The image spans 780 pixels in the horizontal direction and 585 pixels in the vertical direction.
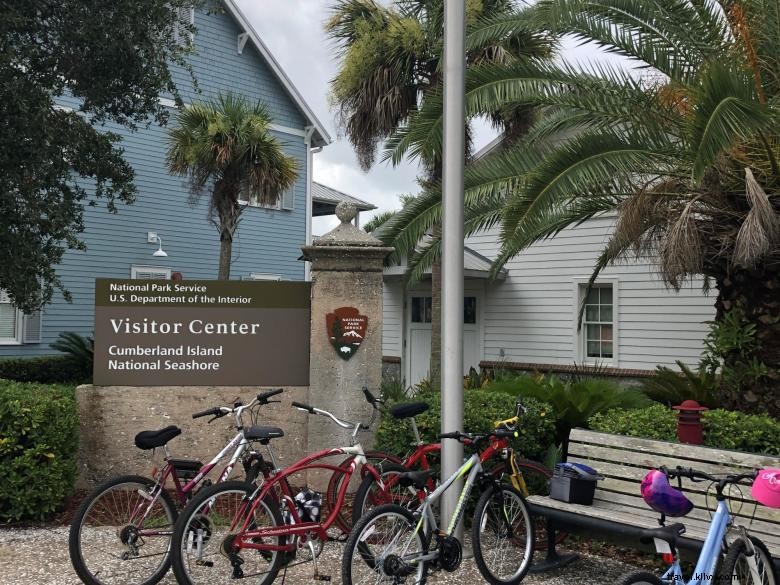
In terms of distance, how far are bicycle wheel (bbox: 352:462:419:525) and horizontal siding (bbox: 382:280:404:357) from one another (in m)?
11.6

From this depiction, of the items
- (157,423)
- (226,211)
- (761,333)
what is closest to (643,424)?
(761,333)

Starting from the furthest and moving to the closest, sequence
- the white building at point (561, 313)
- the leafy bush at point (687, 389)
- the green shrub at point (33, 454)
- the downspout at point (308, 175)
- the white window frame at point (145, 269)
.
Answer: the downspout at point (308, 175) → the white window frame at point (145, 269) → the white building at point (561, 313) → the leafy bush at point (687, 389) → the green shrub at point (33, 454)

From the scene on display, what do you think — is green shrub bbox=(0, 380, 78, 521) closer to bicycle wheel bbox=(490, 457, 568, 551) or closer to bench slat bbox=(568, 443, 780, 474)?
bicycle wheel bbox=(490, 457, 568, 551)

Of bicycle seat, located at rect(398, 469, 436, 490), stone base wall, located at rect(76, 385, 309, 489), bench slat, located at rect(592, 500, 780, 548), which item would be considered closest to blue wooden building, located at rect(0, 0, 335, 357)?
stone base wall, located at rect(76, 385, 309, 489)

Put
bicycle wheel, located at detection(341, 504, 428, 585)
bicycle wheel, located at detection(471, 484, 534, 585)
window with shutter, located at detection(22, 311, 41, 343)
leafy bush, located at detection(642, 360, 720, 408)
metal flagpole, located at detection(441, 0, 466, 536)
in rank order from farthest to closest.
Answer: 1. window with shutter, located at detection(22, 311, 41, 343)
2. leafy bush, located at detection(642, 360, 720, 408)
3. metal flagpole, located at detection(441, 0, 466, 536)
4. bicycle wheel, located at detection(471, 484, 534, 585)
5. bicycle wheel, located at detection(341, 504, 428, 585)

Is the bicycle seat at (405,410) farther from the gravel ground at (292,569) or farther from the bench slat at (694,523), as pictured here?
the bench slat at (694,523)

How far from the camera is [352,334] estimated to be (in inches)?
291

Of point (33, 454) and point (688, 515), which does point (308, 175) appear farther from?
point (688, 515)

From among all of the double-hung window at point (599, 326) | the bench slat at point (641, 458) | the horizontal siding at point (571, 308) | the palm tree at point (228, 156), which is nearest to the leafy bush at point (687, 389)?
the horizontal siding at point (571, 308)

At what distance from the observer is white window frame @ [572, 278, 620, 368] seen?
14.3m

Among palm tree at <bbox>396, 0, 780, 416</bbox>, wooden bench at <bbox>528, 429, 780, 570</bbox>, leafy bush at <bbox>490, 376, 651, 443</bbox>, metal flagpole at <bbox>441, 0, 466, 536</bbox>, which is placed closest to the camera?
wooden bench at <bbox>528, 429, 780, 570</bbox>

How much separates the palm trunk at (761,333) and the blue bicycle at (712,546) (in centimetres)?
336

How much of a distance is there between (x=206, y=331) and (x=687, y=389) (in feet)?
19.0

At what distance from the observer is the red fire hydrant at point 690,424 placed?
591cm
